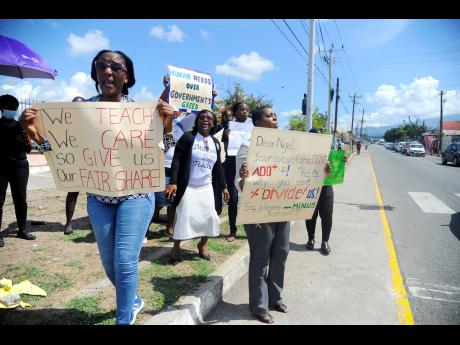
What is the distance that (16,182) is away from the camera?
15.9 feet

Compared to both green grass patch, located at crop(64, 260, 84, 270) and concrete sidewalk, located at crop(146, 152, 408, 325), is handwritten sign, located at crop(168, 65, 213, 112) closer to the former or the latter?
concrete sidewalk, located at crop(146, 152, 408, 325)

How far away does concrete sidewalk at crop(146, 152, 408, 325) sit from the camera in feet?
10.4

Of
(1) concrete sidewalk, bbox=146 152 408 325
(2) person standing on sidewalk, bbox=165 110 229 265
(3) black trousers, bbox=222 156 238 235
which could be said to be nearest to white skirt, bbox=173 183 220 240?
(2) person standing on sidewalk, bbox=165 110 229 265

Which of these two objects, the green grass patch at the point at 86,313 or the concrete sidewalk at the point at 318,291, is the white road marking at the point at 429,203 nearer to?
the concrete sidewalk at the point at 318,291

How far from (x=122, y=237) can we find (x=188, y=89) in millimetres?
3013

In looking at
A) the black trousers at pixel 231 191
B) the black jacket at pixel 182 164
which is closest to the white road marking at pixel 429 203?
the black trousers at pixel 231 191

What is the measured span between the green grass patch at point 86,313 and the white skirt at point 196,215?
119 centimetres

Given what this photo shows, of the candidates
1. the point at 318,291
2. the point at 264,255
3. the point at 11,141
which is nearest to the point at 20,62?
the point at 11,141

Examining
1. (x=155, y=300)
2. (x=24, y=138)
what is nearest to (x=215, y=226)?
(x=155, y=300)

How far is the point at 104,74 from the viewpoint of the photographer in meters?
2.62

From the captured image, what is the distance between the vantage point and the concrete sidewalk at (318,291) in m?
3.18

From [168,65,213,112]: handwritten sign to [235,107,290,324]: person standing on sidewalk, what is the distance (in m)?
1.91
